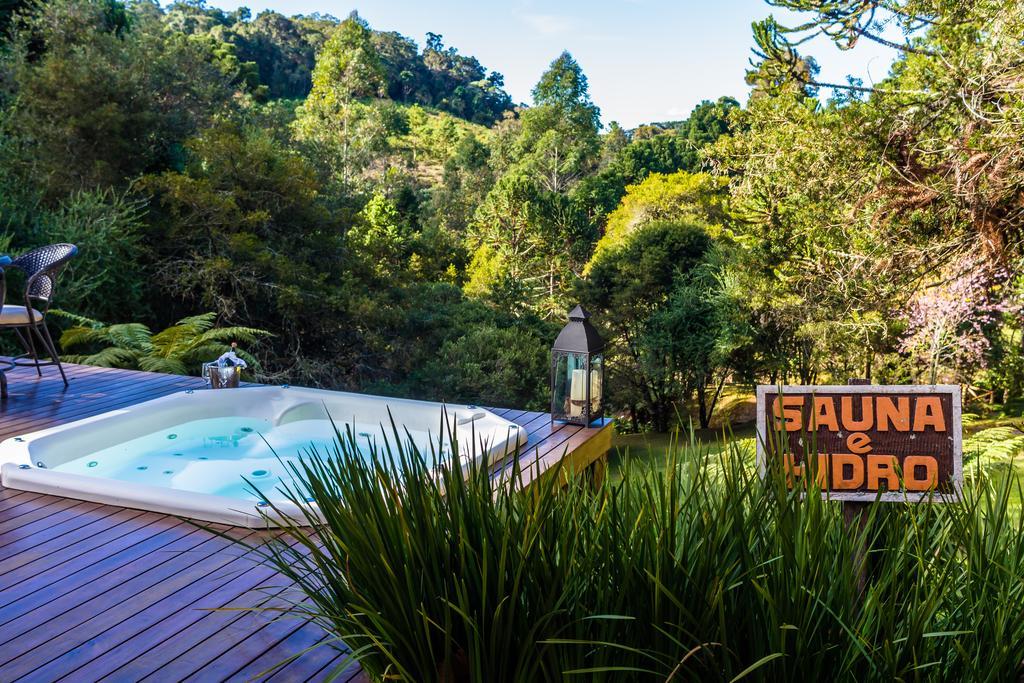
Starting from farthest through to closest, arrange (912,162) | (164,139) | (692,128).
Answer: (692,128) → (164,139) → (912,162)

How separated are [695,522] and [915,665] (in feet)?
1.15

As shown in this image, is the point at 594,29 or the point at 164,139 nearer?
the point at 164,139

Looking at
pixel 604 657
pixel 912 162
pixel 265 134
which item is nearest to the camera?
pixel 604 657

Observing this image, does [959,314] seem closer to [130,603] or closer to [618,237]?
[618,237]

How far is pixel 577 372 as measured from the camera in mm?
3508

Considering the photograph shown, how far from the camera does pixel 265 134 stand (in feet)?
32.3

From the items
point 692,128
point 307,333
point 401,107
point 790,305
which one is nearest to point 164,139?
point 307,333

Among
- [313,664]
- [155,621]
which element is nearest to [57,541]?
[155,621]

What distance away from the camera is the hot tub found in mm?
2621

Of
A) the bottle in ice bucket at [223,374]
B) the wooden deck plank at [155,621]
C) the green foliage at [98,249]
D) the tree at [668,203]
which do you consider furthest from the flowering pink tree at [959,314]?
the green foliage at [98,249]

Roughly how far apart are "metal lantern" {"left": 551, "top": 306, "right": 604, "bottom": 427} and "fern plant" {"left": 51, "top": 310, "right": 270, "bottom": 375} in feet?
11.2

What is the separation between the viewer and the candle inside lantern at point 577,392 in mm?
3516

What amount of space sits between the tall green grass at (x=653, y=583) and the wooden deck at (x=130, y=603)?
0.14 meters

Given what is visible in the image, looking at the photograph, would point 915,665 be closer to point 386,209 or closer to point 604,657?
point 604,657
